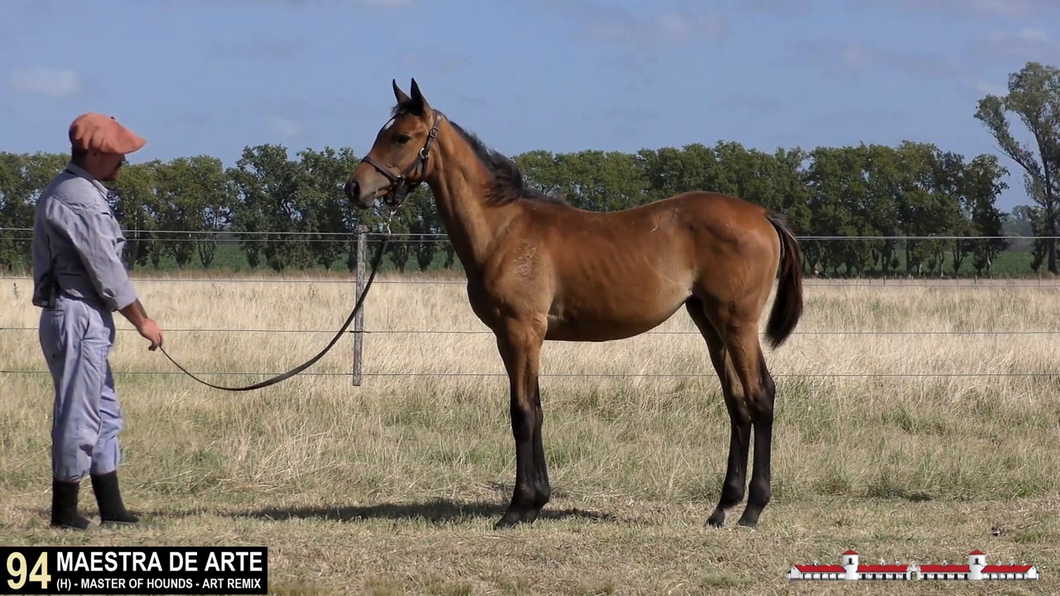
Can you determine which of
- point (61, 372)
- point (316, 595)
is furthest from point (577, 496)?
point (61, 372)

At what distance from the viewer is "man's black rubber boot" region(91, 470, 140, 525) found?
17.9ft

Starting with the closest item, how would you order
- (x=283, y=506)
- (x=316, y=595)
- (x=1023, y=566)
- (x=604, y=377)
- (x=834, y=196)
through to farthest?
1. (x=316, y=595)
2. (x=1023, y=566)
3. (x=283, y=506)
4. (x=604, y=377)
5. (x=834, y=196)

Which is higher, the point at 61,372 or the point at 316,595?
the point at 61,372

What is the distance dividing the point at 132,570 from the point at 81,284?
1.36 meters

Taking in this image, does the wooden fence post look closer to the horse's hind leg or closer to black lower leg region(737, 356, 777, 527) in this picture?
the horse's hind leg

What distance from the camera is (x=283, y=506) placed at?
21.7 ft

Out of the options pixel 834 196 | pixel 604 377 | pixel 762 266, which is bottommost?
pixel 604 377

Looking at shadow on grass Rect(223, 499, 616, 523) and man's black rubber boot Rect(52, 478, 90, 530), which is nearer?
man's black rubber boot Rect(52, 478, 90, 530)

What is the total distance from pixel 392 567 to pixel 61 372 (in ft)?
5.81

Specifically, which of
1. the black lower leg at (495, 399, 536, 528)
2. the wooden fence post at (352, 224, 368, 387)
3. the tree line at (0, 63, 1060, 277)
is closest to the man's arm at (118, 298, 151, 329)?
the black lower leg at (495, 399, 536, 528)

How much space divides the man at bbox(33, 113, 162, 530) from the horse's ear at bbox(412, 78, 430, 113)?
58.5 inches

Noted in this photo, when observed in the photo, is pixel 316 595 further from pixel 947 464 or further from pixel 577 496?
pixel 947 464

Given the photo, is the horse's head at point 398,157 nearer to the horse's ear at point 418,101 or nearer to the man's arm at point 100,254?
the horse's ear at point 418,101

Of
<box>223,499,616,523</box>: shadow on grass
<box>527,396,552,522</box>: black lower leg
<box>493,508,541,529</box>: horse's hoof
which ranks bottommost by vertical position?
<box>223,499,616,523</box>: shadow on grass
